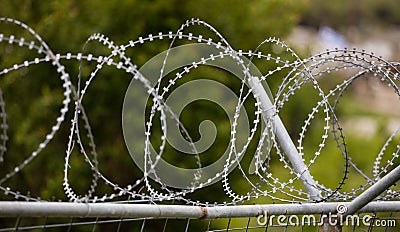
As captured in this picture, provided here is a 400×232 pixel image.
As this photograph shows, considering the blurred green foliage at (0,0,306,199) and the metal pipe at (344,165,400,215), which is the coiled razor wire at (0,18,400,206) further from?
the blurred green foliage at (0,0,306,199)

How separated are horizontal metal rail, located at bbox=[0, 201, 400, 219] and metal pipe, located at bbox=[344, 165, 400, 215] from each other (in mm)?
83

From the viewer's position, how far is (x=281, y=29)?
9.84 m

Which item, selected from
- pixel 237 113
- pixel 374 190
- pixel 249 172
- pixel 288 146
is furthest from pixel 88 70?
pixel 374 190

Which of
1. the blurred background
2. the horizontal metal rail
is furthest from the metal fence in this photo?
the blurred background

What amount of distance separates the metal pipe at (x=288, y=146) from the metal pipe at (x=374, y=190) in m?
0.17

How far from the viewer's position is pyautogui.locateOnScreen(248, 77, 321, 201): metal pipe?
11.2 ft

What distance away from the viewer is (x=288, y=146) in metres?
3.60

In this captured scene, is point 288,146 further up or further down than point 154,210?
further up

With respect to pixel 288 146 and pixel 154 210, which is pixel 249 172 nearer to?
pixel 288 146

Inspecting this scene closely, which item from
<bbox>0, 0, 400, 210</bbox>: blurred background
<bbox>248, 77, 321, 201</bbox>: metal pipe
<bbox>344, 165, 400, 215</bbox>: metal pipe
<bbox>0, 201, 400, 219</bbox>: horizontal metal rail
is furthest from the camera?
<bbox>0, 0, 400, 210</bbox>: blurred background

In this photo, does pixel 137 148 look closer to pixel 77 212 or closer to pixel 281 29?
pixel 281 29

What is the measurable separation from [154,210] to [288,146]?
1.05 meters

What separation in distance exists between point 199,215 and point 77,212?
0.58m

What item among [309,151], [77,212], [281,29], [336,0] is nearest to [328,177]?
[309,151]
